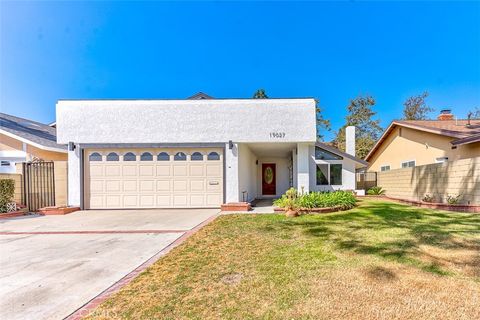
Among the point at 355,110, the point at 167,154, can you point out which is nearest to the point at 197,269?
the point at 167,154

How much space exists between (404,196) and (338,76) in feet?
57.3

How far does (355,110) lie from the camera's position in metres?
35.6

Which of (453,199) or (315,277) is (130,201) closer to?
(315,277)

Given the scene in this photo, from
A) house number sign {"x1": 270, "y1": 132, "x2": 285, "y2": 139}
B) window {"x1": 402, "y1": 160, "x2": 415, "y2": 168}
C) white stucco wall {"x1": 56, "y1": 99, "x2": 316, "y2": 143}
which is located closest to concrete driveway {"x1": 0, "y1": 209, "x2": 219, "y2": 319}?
white stucco wall {"x1": 56, "y1": 99, "x2": 316, "y2": 143}

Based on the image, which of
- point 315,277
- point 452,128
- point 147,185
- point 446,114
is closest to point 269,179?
point 147,185

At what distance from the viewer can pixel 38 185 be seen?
39.8ft

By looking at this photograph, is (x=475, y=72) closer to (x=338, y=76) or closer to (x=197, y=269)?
(x=338, y=76)

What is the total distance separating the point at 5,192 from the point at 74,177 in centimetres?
265

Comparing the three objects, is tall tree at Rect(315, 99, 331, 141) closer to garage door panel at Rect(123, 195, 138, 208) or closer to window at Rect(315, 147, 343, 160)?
window at Rect(315, 147, 343, 160)

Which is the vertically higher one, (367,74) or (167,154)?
(367,74)

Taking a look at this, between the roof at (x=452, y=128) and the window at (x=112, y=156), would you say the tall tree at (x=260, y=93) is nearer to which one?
the roof at (x=452, y=128)

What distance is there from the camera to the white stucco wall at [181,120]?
12.0 m

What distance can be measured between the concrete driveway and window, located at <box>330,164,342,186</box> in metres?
8.00

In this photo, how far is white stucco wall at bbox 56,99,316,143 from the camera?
12.0m
